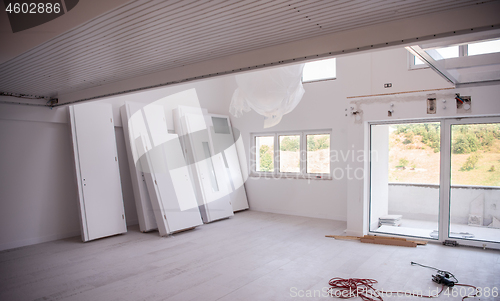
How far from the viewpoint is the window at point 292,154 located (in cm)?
779

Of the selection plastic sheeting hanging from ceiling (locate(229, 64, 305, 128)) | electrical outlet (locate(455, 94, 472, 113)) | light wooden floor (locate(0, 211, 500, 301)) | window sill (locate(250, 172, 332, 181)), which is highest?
plastic sheeting hanging from ceiling (locate(229, 64, 305, 128))

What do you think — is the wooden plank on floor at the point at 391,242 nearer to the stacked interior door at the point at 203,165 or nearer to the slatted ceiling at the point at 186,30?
the stacked interior door at the point at 203,165

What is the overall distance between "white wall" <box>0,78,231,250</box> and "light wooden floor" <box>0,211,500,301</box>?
378 millimetres

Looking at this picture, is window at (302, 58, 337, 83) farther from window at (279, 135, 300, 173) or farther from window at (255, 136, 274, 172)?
window at (255, 136, 274, 172)

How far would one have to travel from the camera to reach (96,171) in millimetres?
6074

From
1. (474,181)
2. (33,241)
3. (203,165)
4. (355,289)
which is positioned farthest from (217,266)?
(474,181)

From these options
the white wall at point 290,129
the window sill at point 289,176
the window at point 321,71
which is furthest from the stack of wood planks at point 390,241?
the window at point 321,71

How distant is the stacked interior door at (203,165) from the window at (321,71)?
292cm

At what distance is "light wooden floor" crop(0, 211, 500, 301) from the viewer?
3725 mm

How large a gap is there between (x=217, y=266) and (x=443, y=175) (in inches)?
165

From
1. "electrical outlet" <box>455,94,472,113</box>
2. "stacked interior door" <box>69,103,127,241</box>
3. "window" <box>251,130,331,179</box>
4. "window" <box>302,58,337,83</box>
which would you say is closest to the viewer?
"electrical outlet" <box>455,94,472,113</box>

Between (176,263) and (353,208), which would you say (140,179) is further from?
(353,208)

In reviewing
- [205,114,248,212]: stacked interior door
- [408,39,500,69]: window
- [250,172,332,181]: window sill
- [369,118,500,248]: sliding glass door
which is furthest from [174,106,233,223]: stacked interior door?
[408,39,500,69]: window

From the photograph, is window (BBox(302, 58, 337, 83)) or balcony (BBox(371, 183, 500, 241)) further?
window (BBox(302, 58, 337, 83))
